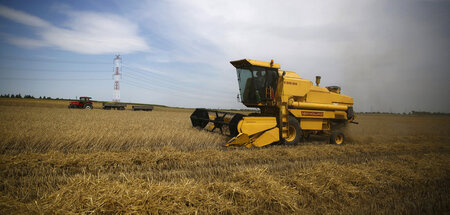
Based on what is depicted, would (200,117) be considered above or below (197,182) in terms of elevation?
above

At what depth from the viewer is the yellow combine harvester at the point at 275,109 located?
21.9ft

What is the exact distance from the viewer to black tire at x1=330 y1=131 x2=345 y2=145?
8.42m

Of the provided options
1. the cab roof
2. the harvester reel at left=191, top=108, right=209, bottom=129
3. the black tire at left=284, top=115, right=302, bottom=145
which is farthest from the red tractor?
the black tire at left=284, top=115, right=302, bottom=145

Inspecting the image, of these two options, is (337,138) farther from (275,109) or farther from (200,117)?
(200,117)

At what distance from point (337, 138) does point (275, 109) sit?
299cm

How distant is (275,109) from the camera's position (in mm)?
7852

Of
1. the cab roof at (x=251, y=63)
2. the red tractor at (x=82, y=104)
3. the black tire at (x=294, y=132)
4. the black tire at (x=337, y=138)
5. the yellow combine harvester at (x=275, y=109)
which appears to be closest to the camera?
the yellow combine harvester at (x=275, y=109)

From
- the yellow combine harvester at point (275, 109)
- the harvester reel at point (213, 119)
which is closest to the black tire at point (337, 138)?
the yellow combine harvester at point (275, 109)

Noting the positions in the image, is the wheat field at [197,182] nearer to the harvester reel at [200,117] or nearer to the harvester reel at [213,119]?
the harvester reel at [213,119]

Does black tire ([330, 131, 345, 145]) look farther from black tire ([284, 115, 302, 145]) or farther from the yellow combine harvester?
black tire ([284, 115, 302, 145])

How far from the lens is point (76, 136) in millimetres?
6180

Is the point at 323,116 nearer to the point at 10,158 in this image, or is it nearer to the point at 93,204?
the point at 93,204

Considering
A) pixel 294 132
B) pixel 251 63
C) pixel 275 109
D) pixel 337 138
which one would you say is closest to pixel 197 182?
pixel 251 63

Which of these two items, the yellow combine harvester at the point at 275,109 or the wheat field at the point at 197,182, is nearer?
the wheat field at the point at 197,182
